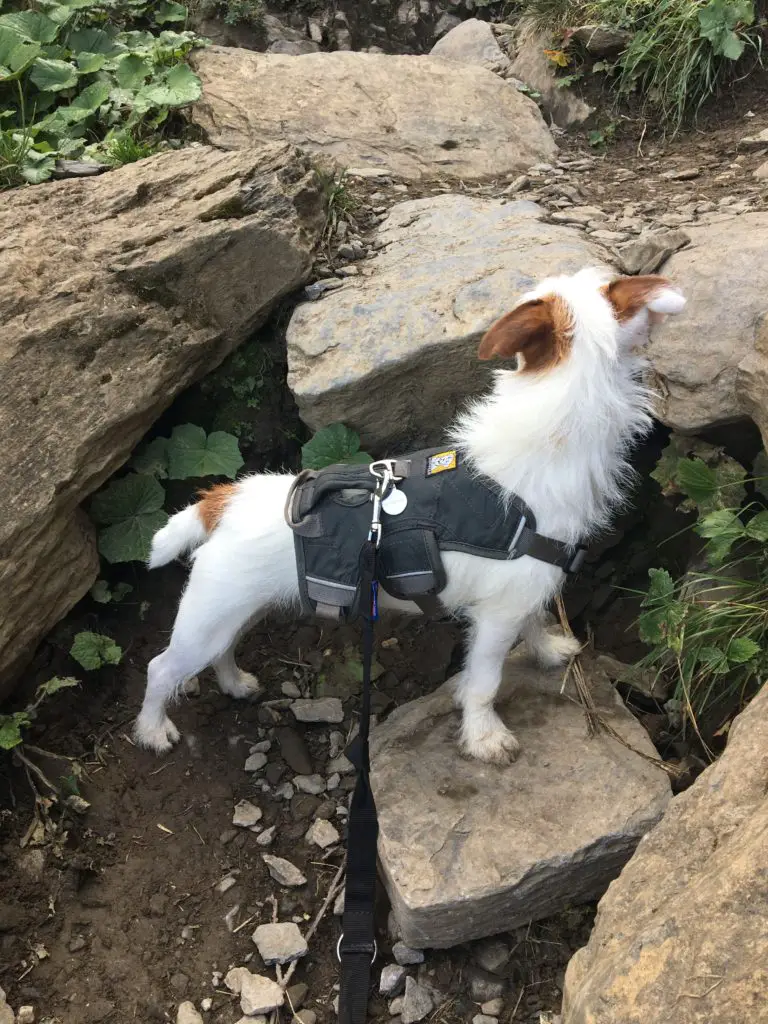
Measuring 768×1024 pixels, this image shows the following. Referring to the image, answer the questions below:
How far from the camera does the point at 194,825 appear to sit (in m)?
3.47

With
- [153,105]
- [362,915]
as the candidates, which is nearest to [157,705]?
[362,915]

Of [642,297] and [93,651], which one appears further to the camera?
[93,651]

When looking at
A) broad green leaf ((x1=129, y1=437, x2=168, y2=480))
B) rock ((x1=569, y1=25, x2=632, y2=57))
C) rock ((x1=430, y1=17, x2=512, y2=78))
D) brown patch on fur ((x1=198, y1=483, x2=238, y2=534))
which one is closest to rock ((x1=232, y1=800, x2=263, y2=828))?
brown patch on fur ((x1=198, y1=483, x2=238, y2=534))

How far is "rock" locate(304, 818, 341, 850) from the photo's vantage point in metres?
3.40

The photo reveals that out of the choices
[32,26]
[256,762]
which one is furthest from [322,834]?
[32,26]

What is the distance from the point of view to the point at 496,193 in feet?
17.3

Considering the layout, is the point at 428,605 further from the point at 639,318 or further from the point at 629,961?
the point at 629,961

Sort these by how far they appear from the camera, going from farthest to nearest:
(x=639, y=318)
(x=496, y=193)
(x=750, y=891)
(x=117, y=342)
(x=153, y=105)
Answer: (x=496, y=193) < (x=153, y=105) < (x=117, y=342) < (x=639, y=318) < (x=750, y=891)

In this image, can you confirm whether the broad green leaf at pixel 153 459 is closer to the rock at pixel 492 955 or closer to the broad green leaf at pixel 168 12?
the rock at pixel 492 955

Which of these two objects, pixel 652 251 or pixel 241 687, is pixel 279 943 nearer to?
pixel 241 687

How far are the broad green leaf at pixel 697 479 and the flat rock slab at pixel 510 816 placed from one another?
0.90 m

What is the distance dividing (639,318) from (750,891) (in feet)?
5.50

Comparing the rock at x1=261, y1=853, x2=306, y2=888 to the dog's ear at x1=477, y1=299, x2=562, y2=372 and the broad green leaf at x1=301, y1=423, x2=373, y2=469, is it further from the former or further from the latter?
the dog's ear at x1=477, y1=299, x2=562, y2=372

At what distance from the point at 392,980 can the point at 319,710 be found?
4.11ft
